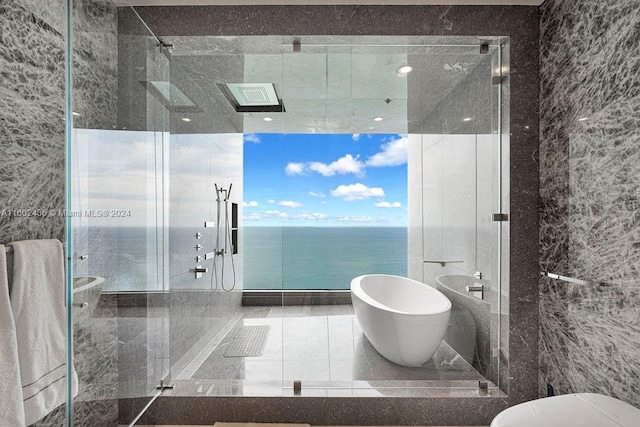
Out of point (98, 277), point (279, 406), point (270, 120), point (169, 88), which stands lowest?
point (279, 406)

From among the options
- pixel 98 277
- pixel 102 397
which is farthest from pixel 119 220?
pixel 102 397

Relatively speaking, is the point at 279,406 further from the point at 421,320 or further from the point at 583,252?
the point at 583,252

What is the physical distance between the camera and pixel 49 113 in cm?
163

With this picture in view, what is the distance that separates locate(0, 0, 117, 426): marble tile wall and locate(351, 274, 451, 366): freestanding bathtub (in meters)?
1.53

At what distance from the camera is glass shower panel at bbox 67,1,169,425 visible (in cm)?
163

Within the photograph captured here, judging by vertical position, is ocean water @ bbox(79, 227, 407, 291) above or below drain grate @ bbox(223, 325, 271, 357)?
above

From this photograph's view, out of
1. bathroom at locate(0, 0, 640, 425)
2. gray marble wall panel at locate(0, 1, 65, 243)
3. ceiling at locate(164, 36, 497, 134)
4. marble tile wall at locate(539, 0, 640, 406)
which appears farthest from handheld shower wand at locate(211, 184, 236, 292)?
marble tile wall at locate(539, 0, 640, 406)

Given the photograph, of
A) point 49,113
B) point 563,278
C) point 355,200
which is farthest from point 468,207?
point 49,113

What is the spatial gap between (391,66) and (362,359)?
2.00 meters

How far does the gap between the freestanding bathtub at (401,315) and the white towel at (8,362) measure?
1.75 metres

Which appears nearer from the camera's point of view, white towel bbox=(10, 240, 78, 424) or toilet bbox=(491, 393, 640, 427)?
white towel bbox=(10, 240, 78, 424)

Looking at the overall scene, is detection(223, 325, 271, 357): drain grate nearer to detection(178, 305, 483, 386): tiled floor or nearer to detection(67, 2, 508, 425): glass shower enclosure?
detection(67, 2, 508, 425): glass shower enclosure

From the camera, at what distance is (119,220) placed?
189cm

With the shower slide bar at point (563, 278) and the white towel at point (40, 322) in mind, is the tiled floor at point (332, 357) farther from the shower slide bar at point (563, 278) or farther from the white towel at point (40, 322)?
the white towel at point (40, 322)
